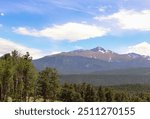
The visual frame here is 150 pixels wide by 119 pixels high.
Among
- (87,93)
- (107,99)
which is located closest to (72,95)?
(87,93)

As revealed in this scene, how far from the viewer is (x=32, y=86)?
354 feet

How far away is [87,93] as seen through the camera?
151 m

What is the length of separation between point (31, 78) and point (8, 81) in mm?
8823

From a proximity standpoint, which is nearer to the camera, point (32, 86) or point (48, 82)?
point (32, 86)

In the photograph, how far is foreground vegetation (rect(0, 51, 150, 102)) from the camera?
101 m

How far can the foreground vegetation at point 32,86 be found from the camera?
10104 cm

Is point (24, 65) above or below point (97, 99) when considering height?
above

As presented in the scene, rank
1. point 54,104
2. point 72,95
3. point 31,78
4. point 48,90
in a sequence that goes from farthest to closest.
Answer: point 72,95
point 48,90
point 31,78
point 54,104

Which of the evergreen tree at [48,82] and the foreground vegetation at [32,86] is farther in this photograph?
the evergreen tree at [48,82]

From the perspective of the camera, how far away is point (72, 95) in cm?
14475

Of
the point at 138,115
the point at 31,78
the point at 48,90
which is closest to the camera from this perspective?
the point at 138,115

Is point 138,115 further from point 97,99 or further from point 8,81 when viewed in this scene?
point 97,99

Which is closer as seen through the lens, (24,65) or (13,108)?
(13,108)

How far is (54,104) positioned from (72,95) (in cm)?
13183
